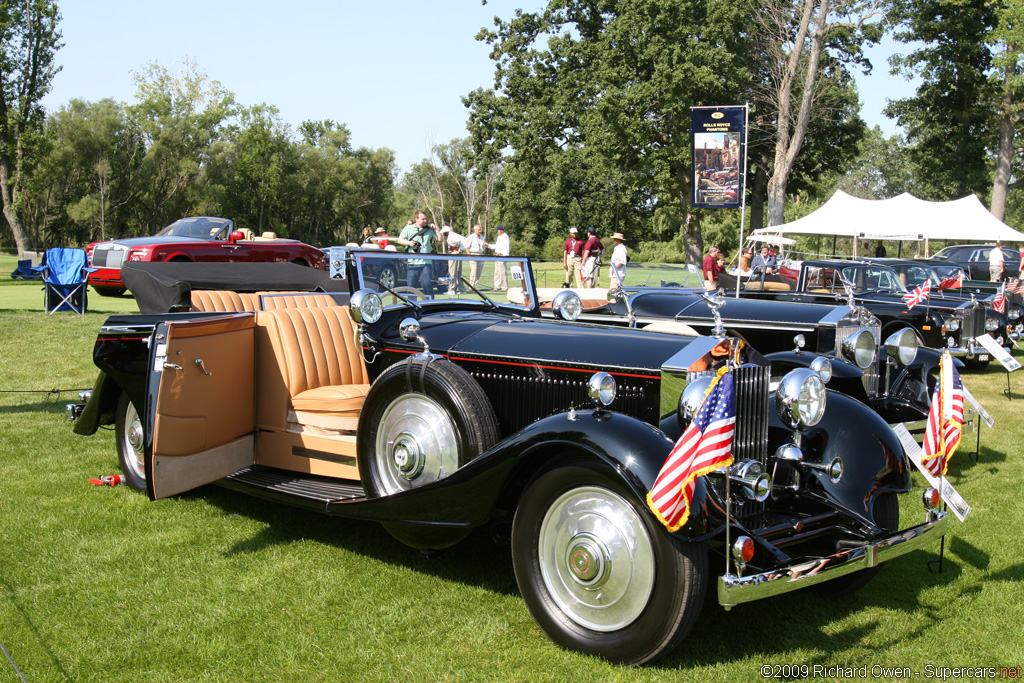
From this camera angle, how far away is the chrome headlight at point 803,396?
11.5 feet

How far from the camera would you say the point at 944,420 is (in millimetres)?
4023

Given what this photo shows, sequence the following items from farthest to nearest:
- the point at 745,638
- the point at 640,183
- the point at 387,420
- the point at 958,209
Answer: the point at 640,183 → the point at 958,209 → the point at 387,420 → the point at 745,638

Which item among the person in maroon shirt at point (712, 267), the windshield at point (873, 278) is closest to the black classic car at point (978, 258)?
the person in maroon shirt at point (712, 267)

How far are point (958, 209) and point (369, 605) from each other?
19.7 m

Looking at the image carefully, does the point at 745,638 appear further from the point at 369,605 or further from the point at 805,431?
the point at 369,605

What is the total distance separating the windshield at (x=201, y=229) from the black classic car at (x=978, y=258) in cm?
1750

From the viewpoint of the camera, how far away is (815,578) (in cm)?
295

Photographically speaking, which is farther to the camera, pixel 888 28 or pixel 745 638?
pixel 888 28

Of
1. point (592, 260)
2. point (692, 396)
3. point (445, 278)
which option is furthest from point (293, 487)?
point (592, 260)

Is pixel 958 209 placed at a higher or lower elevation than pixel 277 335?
higher

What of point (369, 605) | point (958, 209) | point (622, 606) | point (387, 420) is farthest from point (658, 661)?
point (958, 209)

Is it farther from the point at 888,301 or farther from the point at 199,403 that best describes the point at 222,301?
the point at 888,301

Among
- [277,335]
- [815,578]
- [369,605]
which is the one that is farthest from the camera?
[277,335]

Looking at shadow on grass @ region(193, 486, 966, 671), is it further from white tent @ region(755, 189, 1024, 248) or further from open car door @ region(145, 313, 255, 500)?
white tent @ region(755, 189, 1024, 248)
